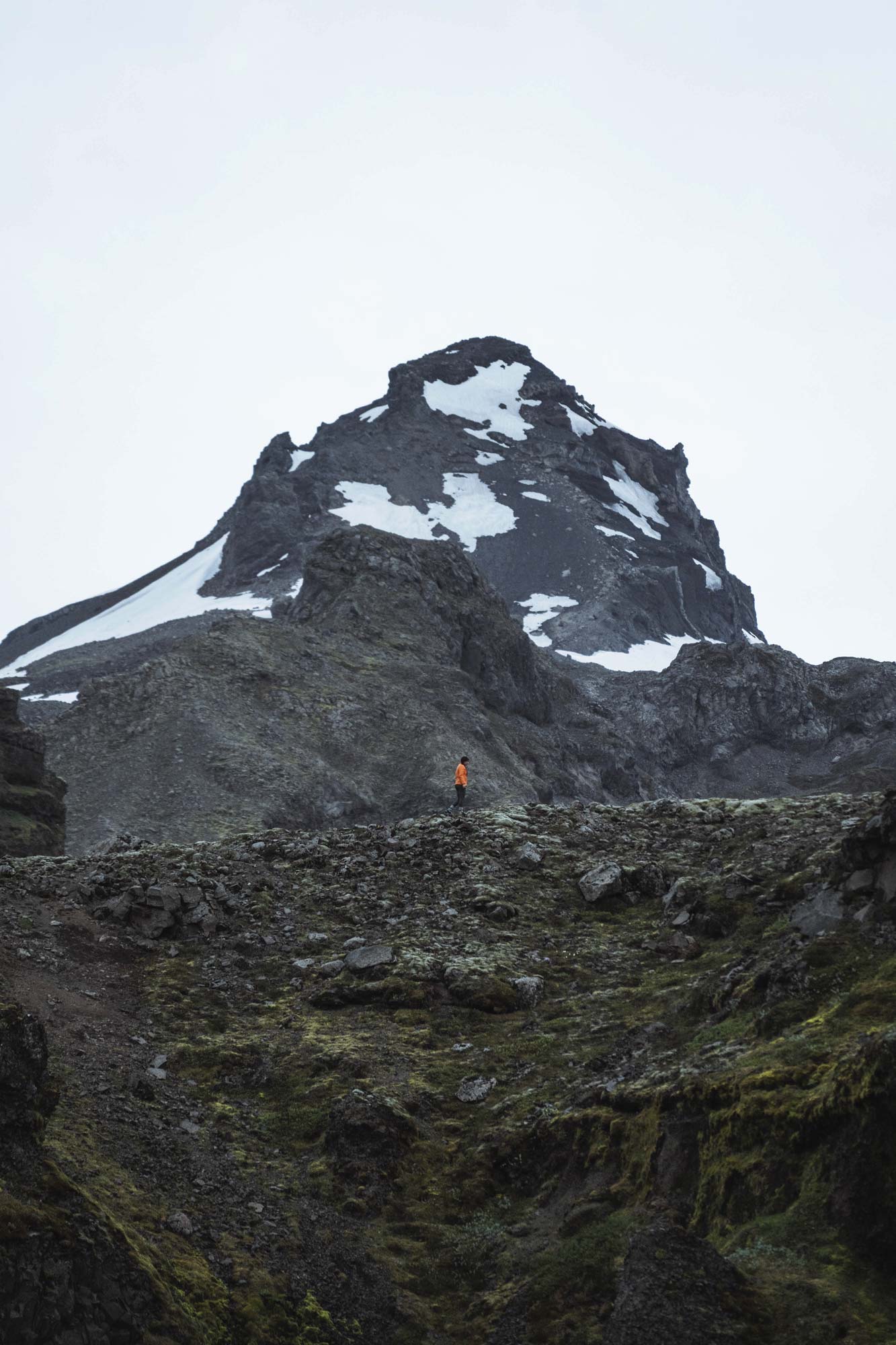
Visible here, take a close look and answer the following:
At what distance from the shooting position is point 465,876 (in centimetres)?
1933

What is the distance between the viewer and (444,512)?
150625 millimetres

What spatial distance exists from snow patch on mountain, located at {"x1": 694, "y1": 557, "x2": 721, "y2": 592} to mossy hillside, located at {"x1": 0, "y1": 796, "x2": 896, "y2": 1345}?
157290mm

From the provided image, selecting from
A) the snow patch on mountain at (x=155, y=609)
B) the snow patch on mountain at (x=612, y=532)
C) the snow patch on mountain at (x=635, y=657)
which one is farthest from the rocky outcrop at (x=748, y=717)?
the snow patch on mountain at (x=612, y=532)

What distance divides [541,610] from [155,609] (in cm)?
4944

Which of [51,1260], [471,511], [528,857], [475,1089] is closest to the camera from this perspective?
[51,1260]

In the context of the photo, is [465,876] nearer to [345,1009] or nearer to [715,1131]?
[345,1009]

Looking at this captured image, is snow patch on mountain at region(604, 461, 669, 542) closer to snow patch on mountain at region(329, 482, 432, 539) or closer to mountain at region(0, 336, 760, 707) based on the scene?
mountain at region(0, 336, 760, 707)

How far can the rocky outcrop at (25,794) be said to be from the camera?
2831cm

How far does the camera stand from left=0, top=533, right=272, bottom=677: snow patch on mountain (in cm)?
11944

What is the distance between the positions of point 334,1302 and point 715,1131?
11.8 ft

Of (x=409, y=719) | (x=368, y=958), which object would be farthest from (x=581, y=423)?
(x=368, y=958)

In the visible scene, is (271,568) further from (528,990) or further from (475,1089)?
(475,1089)

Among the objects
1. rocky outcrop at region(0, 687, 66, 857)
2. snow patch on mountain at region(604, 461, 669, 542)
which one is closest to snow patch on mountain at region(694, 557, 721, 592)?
snow patch on mountain at region(604, 461, 669, 542)

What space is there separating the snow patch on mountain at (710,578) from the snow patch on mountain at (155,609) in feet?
254
